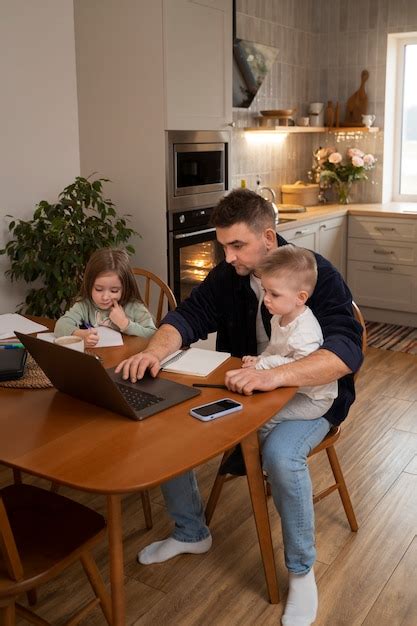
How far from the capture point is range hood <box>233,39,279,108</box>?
4.70m

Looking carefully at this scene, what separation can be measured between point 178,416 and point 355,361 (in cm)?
56

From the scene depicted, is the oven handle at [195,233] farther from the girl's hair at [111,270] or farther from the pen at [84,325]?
the pen at [84,325]

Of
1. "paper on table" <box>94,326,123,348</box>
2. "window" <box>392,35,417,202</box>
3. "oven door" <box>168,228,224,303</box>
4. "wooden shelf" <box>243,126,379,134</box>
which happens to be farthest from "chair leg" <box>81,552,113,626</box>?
"window" <box>392,35,417,202</box>

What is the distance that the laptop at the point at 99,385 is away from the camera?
1630 millimetres

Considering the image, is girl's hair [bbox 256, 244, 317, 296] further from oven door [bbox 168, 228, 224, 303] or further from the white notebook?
oven door [bbox 168, 228, 224, 303]

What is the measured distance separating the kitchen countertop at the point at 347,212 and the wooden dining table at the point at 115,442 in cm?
297

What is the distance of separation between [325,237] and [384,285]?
0.60 m

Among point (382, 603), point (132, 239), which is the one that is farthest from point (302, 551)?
point (132, 239)

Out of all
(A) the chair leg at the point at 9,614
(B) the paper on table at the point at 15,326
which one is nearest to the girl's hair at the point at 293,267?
(B) the paper on table at the point at 15,326

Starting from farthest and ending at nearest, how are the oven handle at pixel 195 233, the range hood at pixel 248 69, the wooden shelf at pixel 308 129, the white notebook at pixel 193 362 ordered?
the wooden shelf at pixel 308 129 < the range hood at pixel 248 69 < the oven handle at pixel 195 233 < the white notebook at pixel 193 362

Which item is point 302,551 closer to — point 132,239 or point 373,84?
point 132,239

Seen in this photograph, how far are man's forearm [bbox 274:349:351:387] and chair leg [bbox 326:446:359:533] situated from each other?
0.56m

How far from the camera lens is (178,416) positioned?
1.71 meters

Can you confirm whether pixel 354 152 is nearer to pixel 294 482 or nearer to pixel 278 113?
pixel 278 113
